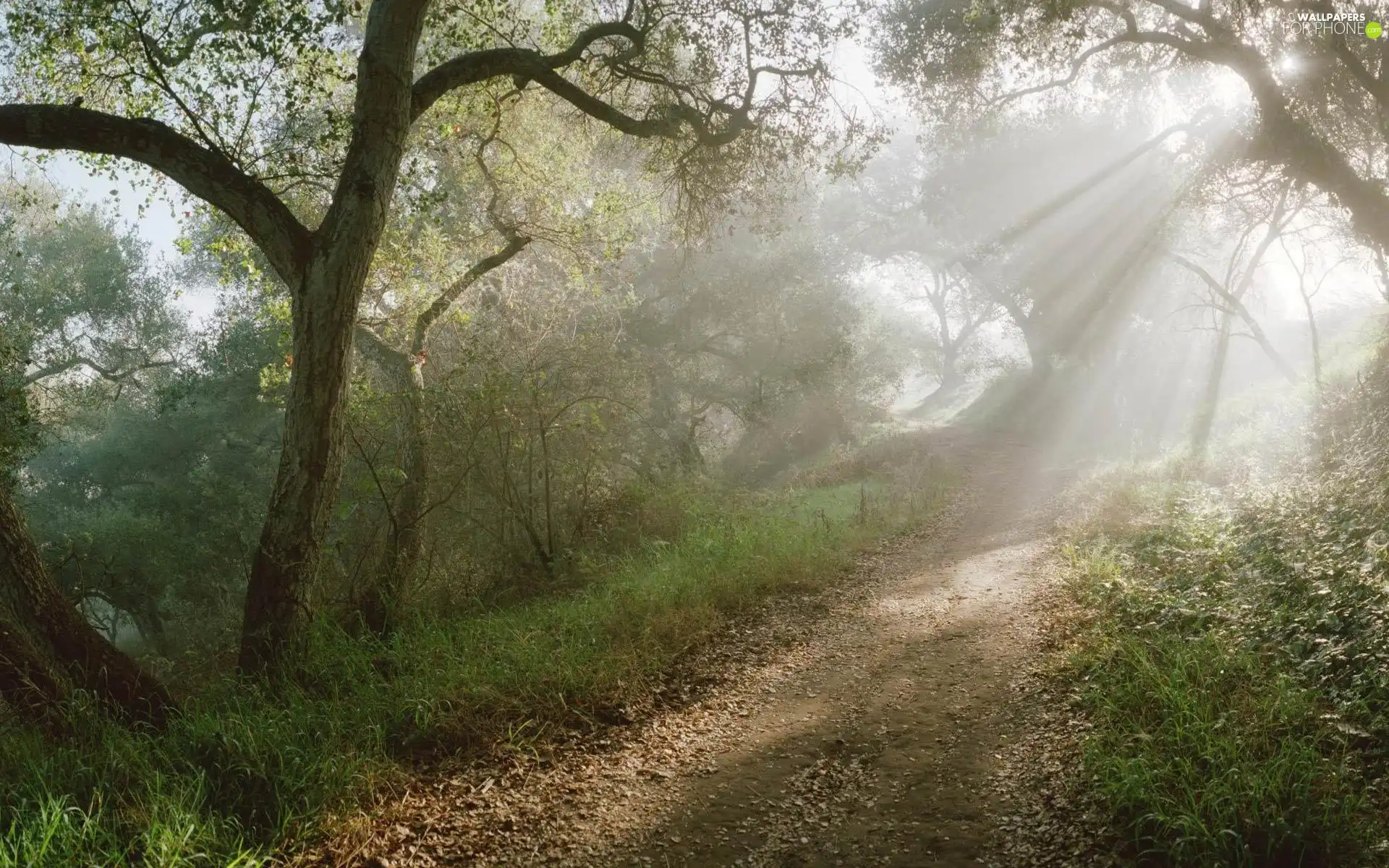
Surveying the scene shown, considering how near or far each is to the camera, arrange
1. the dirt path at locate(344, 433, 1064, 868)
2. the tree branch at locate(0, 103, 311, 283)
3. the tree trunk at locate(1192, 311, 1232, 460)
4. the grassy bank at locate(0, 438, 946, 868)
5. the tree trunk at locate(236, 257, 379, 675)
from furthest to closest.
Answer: the tree trunk at locate(1192, 311, 1232, 460)
the tree trunk at locate(236, 257, 379, 675)
the tree branch at locate(0, 103, 311, 283)
the dirt path at locate(344, 433, 1064, 868)
the grassy bank at locate(0, 438, 946, 868)

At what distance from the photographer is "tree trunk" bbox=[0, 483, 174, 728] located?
4.83m

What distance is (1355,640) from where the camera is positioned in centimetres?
460

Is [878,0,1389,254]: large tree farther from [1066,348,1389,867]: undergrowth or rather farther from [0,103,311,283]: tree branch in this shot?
[0,103,311,283]: tree branch

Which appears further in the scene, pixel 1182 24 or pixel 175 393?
pixel 175 393

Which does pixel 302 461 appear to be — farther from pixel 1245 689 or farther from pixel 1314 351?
pixel 1314 351

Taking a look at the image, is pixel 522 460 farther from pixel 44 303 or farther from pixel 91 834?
pixel 44 303

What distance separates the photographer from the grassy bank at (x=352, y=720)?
11.8 feet

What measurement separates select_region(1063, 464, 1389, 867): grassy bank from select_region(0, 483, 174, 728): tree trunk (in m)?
6.51

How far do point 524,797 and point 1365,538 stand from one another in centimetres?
736

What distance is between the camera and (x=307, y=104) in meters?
7.80

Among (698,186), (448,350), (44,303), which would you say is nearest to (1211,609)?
(698,186)

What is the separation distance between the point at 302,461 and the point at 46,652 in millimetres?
2131

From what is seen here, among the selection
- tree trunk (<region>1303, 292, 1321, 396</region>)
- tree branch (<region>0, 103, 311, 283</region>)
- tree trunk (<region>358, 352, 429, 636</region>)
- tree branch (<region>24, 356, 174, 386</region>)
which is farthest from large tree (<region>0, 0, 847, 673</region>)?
tree branch (<region>24, 356, 174, 386</region>)

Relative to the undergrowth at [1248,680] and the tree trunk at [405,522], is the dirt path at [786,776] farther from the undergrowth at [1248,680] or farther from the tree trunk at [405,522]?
the tree trunk at [405,522]
